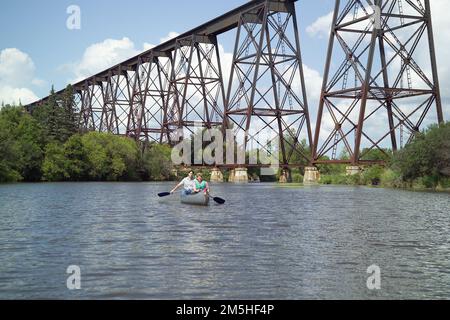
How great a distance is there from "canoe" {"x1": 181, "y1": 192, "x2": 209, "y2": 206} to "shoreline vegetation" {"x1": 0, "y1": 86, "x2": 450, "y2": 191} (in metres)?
15.5

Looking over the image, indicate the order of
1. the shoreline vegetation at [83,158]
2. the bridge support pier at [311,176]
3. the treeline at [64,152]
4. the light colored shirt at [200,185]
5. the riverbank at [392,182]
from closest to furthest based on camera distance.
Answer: the light colored shirt at [200,185] < the riverbank at [392,182] < the shoreline vegetation at [83,158] < the bridge support pier at [311,176] < the treeline at [64,152]

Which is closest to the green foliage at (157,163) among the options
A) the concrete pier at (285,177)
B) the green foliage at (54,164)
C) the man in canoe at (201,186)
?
the green foliage at (54,164)

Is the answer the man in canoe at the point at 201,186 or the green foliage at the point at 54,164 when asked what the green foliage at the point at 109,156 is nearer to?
the green foliage at the point at 54,164

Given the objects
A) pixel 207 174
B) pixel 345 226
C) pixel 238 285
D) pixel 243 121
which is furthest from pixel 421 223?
pixel 207 174

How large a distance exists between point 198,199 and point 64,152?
122 feet

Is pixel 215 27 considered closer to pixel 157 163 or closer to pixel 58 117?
pixel 157 163

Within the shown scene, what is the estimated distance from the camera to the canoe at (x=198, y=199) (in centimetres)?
2147

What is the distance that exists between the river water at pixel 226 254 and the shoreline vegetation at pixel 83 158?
20231 mm

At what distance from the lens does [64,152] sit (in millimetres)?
56094

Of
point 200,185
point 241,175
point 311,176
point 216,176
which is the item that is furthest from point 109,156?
point 200,185

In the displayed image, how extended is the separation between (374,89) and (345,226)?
22644 mm

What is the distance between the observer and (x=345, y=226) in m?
14.3

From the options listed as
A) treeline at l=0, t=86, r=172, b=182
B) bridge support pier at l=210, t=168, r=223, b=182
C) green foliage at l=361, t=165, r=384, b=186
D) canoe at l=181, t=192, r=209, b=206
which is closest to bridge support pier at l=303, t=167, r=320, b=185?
green foliage at l=361, t=165, r=384, b=186
